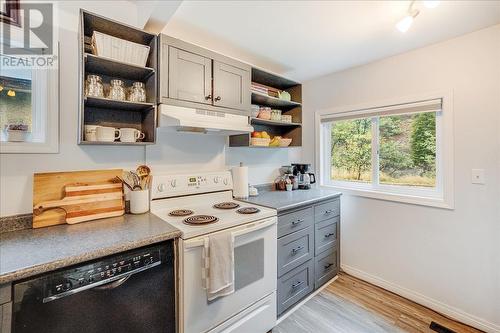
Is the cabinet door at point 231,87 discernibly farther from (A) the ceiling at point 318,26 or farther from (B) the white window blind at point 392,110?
(B) the white window blind at point 392,110

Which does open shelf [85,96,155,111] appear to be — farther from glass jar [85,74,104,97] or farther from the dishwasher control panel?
the dishwasher control panel

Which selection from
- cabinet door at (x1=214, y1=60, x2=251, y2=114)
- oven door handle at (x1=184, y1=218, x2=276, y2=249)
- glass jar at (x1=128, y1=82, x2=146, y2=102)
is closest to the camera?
oven door handle at (x1=184, y1=218, x2=276, y2=249)

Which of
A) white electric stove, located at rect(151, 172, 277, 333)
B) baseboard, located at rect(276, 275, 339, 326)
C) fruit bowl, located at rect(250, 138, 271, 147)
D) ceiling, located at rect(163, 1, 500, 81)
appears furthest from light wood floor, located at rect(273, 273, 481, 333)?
ceiling, located at rect(163, 1, 500, 81)

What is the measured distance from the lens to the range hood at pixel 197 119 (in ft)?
4.84

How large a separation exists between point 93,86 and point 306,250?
204 cm

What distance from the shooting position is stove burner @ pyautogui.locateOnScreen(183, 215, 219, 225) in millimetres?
1421

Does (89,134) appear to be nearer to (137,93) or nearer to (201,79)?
(137,93)

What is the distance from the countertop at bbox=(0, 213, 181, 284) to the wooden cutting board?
56 mm

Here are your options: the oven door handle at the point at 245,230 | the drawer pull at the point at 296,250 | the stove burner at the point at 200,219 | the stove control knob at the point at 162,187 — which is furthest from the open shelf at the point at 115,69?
the drawer pull at the point at 296,250

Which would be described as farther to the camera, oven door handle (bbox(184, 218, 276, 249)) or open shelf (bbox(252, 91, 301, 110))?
open shelf (bbox(252, 91, 301, 110))

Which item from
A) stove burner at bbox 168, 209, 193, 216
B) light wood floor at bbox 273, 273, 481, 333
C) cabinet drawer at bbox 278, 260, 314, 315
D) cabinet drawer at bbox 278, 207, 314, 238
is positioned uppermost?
A: stove burner at bbox 168, 209, 193, 216

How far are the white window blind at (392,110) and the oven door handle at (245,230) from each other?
1565 millimetres

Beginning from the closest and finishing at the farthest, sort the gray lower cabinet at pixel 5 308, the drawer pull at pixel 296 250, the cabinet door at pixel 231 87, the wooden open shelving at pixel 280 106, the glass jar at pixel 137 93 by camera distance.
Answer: the gray lower cabinet at pixel 5 308
the glass jar at pixel 137 93
the cabinet door at pixel 231 87
the drawer pull at pixel 296 250
the wooden open shelving at pixel 280 106

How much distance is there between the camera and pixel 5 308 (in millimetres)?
825
